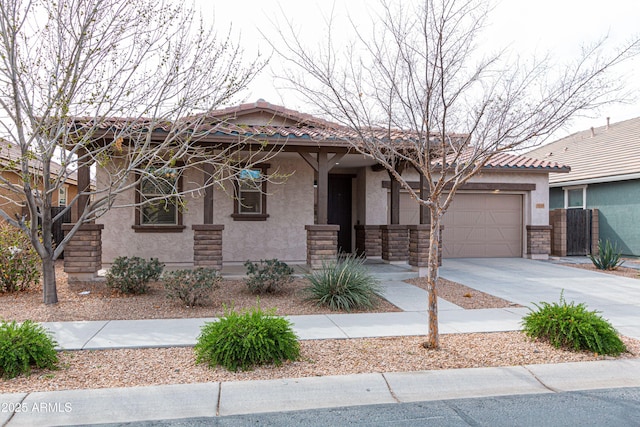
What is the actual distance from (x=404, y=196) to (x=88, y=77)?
33.3 feet

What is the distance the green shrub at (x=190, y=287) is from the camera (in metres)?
8.06

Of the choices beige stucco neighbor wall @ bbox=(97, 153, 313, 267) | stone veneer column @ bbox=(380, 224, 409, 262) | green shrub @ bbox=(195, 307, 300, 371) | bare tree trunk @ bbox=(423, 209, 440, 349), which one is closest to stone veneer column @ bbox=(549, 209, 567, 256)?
stone veneer column @ bbox=(380, 224, 409, 262)

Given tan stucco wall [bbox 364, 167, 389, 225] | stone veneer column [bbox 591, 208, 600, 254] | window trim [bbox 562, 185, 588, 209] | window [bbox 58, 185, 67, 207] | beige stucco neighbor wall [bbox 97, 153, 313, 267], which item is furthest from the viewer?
window [bbox 58, 185, 67, 207]

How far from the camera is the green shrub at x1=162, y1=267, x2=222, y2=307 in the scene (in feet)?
26.5

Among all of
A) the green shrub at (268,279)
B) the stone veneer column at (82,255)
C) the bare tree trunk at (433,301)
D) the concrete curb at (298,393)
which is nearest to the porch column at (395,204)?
the green shrub at (268,279)

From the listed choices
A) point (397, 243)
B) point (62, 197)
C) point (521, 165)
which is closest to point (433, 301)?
point (397, 243)

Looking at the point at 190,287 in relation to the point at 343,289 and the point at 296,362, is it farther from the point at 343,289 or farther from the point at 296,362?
the point at 296,362

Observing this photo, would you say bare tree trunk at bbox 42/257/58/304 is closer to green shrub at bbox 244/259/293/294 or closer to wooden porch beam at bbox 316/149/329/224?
green shrub at bbox 244/259/293/294

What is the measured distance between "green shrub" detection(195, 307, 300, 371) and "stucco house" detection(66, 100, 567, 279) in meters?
3.44

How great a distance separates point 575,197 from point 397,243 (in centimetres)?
998

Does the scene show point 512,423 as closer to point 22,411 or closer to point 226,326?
point 226,326

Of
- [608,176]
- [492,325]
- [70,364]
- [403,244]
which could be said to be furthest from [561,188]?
[70,364]

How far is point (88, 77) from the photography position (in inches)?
304

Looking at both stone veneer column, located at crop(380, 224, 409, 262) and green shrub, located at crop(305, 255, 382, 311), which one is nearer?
green shrub, located at crop(305, 255, 382, 311)
